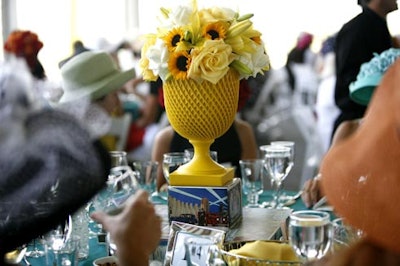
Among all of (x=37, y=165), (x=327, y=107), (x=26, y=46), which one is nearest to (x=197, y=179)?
(x=37, y=165)

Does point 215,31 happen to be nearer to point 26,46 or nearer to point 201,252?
point 201,252

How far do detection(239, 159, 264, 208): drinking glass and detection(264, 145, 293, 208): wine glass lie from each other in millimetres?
38

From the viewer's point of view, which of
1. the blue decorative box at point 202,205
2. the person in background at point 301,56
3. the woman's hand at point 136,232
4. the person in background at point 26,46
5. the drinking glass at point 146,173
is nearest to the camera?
the woman's hand at point 136,232

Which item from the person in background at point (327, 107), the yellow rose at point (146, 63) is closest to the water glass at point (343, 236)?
the yellow rose at point (146, 63)

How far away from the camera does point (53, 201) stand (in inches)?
40.9

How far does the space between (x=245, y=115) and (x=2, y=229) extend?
533 centimetres

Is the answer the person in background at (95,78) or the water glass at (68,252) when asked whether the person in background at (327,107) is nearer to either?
the person in background at (95,78)

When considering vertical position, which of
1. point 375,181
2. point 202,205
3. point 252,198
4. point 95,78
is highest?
point 95,78

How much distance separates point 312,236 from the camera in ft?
4.30

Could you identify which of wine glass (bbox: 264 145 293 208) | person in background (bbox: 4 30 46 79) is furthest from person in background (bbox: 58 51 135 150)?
wine glass (bbox: 264 145 293 208)

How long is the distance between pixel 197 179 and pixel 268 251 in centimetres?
46

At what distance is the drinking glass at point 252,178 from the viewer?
239cm

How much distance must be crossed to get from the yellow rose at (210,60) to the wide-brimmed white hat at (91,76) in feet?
3.86

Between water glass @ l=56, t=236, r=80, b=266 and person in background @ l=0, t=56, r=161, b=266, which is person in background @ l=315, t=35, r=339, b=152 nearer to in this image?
water glass @ l=56, t=236, r=80, b=266
